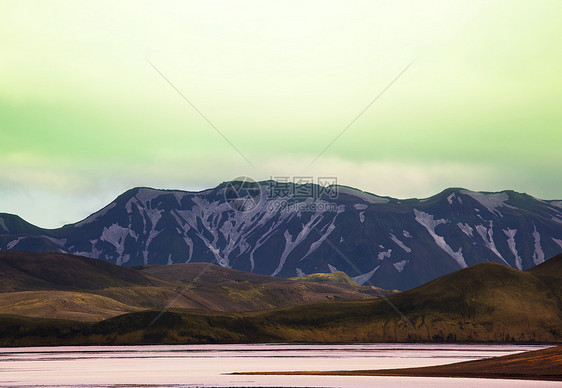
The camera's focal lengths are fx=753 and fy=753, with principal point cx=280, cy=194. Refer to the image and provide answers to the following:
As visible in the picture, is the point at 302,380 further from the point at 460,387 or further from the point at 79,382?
the point at 79,382

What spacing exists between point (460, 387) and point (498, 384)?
5764 mm

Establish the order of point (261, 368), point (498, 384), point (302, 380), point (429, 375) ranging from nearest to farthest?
point (498, 384) < point (302, 380) < point (429, 375) < point (261, 368)

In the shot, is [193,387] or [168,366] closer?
[193,387]

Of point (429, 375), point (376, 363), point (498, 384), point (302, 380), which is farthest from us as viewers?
point (376, 363)

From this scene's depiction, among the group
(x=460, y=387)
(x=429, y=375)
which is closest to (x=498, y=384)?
(x=460, y=387)

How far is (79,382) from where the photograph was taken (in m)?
83.2

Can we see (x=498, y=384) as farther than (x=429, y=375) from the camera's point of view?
No

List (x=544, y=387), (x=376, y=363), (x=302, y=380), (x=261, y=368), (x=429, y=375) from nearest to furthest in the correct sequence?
(x=544, y=387) → (x=302, y=380) → (x=429, y=375) → (x=261, y=368) → (x=376, y=363)

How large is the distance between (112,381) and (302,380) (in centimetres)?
2121

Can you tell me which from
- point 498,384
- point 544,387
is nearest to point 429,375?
point 498,384

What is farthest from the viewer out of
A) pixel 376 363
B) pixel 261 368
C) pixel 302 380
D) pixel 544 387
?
pixel 376 363

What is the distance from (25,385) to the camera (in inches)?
3093

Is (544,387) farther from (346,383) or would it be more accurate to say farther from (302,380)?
(302,380)

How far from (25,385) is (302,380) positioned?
29288 millimetres
